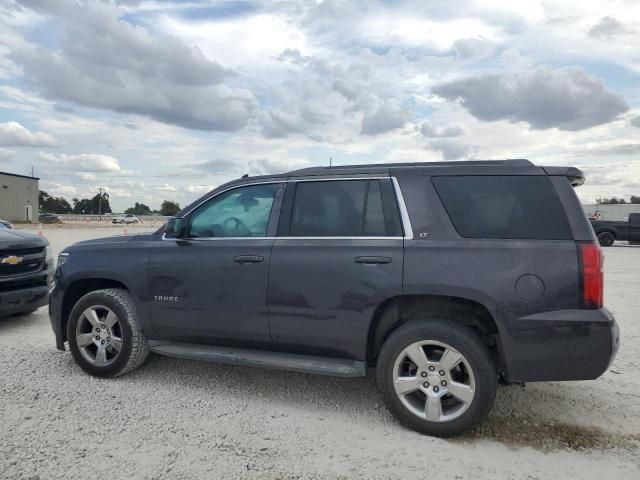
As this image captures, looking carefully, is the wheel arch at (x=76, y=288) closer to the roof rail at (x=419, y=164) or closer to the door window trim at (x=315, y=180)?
the door window trim at (x=315, y=180)

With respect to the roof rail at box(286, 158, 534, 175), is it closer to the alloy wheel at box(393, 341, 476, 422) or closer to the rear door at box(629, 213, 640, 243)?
the alloy wheel at box(393, 341, 476, 422)

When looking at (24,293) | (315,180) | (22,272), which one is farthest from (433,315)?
(22,272)

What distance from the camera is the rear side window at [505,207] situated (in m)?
3.32

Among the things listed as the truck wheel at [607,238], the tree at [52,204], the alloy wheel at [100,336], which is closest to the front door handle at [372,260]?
the alloy wheel at [100,336]

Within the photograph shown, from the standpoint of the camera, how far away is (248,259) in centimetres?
396

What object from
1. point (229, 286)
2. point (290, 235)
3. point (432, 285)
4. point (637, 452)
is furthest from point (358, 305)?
point (637, 452)

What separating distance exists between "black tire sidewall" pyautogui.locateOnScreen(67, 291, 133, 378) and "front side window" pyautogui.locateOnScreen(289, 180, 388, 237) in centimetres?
174

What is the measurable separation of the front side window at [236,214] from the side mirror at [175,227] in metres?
0.09

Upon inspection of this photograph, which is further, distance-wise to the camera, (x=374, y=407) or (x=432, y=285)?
(x=374, y=407)

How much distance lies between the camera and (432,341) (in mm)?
3396

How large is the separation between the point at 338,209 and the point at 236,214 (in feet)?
3.14

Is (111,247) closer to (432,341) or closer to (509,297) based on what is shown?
(432,341)

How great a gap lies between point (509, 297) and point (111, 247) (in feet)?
11.3

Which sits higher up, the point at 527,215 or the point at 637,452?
the point at 527,215
